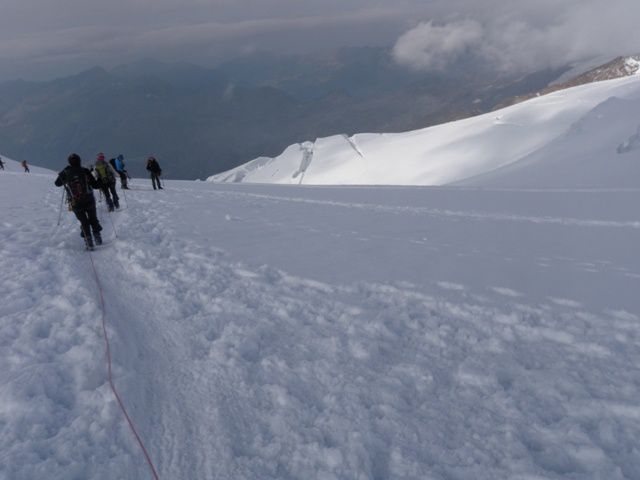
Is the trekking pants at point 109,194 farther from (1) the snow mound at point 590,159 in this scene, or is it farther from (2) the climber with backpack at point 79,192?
(1) the snow mound at point 590,159

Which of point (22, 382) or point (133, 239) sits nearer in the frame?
point (22, 382)

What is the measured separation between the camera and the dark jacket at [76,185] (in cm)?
935

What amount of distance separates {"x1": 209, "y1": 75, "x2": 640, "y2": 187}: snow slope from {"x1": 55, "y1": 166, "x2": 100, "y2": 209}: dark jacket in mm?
19395

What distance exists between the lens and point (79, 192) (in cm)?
948

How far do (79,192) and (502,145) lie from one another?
46.3 metres

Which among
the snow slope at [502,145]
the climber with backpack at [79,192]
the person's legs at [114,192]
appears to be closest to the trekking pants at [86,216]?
the climber with backpack at [79,192]

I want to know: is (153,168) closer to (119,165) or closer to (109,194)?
(119,165)

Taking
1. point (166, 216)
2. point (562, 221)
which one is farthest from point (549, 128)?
point (166, 216)

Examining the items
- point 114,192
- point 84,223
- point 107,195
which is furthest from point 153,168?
point 84,223

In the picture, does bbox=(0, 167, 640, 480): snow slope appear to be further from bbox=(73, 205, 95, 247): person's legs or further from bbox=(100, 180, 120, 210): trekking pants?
bbox=(100, 180, 120, 210): trekking pants

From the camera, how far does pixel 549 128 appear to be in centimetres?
4550

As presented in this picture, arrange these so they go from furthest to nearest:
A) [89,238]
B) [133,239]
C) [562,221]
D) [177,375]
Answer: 1. [562,221]
2. [133,239]
3. [89,238]
4. [177,375]

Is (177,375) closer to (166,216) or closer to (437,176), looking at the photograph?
(166,216)

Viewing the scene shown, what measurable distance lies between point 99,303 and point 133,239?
13.2 feet
